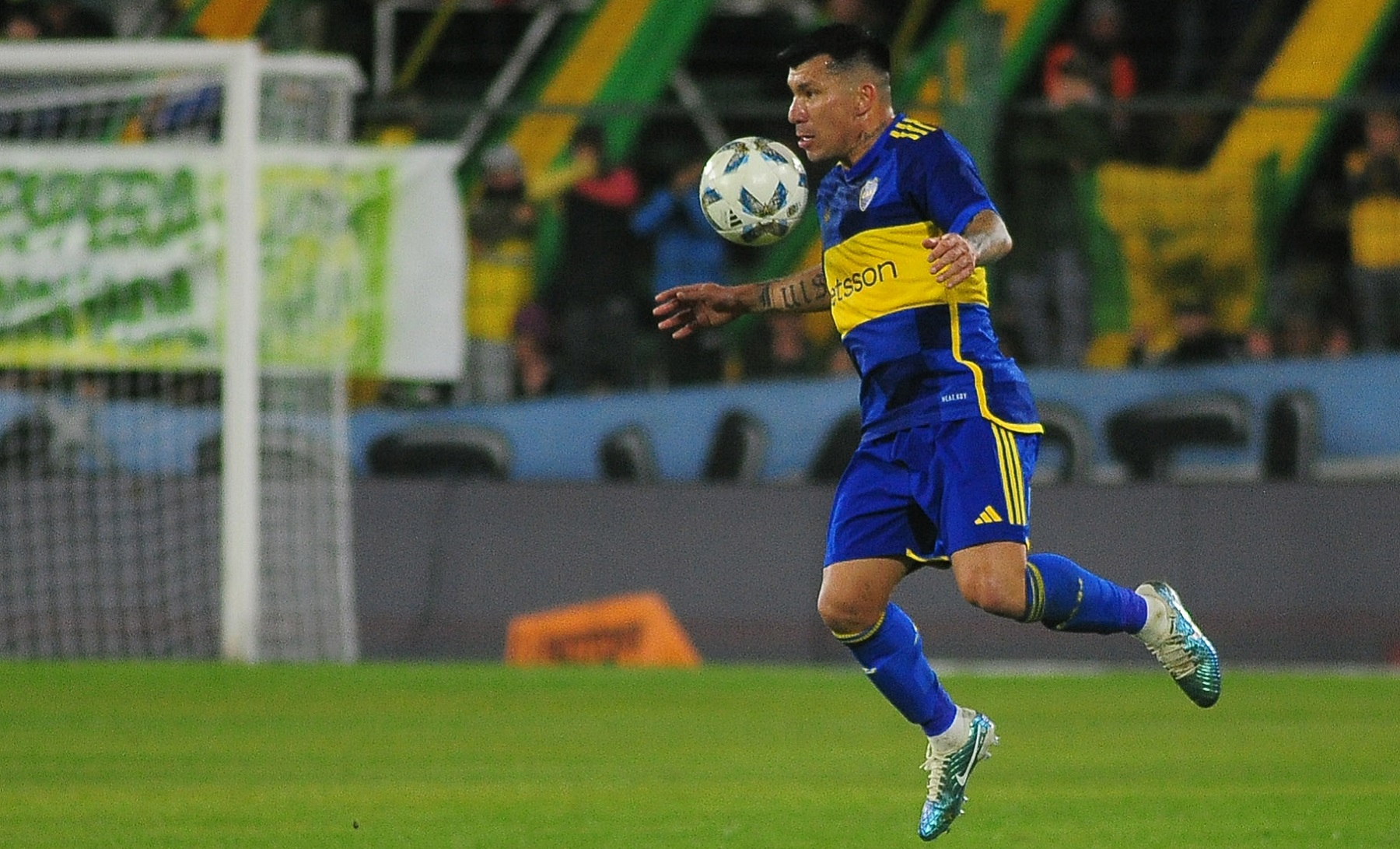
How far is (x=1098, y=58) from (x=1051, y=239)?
3288 mm

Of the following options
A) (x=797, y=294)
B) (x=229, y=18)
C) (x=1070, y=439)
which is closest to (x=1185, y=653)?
(x=797, y=294)

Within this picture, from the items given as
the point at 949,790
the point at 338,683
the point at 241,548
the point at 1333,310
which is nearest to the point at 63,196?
the point at 241,548

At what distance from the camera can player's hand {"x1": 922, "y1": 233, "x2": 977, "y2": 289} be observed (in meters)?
5.67

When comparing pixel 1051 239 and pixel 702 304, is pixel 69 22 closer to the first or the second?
pixel 1051 239

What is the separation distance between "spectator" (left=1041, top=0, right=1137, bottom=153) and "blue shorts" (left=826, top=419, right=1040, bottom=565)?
9.30 metres

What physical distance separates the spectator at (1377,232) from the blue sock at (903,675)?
7.41 meters

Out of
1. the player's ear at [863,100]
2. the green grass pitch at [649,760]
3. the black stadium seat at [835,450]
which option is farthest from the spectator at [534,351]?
the player's ear at [863,100]

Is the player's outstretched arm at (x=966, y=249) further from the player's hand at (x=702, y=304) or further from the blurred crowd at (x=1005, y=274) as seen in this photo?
the blurred crowd at (x=1005, y=274)

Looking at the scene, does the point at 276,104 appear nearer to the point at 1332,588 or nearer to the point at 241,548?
the point at 241,548

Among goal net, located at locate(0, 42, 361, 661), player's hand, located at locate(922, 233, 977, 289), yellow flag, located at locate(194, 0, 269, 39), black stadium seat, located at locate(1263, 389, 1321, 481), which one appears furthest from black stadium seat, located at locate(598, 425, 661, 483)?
player's hand, located at locate(922, 233, 977, 289)

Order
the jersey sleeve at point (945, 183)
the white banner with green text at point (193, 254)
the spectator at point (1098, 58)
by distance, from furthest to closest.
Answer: the spectator at point (1098, 58) → the white banner with green text at point (193, 254) → the jersey sleeve at point (945, 183)

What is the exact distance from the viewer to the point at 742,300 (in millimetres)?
6824

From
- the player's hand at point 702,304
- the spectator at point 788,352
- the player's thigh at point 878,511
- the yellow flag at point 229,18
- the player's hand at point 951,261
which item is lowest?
the player's thigh at point 878,511

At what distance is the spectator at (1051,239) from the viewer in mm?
13266
